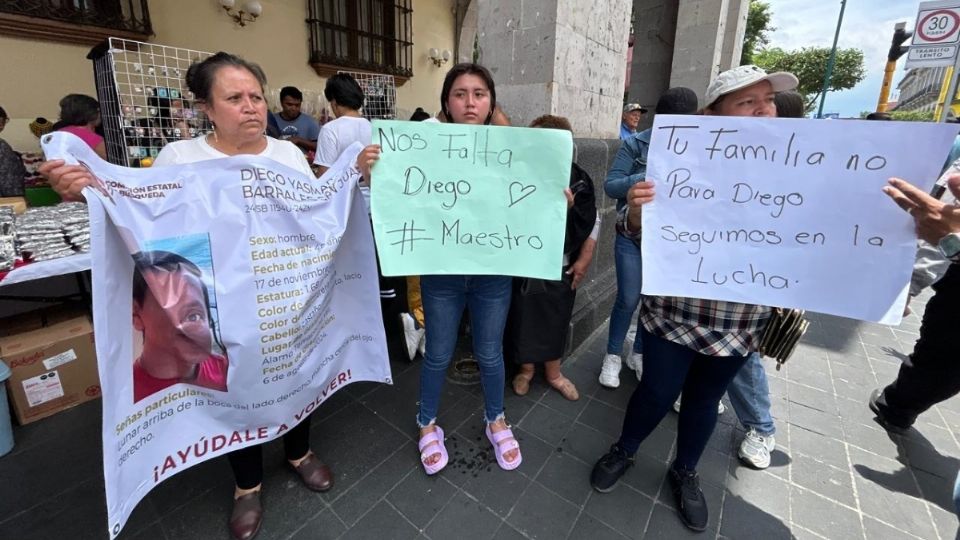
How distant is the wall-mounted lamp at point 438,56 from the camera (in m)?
9.96

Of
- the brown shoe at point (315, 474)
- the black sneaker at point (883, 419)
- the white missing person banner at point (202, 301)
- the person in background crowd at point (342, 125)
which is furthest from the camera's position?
the person in background crowd at point (342, 125)

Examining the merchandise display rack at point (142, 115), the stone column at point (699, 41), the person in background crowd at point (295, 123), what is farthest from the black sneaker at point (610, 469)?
the stone column at point (699, 41)

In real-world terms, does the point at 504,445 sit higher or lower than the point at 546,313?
lower

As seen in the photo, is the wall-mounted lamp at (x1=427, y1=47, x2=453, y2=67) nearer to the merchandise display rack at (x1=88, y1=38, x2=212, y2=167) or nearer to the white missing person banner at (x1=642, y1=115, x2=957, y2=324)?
the merchandise display rack at (x1=88, y1=38, x2=212, y2=167)

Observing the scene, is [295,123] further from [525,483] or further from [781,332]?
[781,332]

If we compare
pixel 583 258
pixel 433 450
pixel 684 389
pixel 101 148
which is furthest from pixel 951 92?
pixel 101 148

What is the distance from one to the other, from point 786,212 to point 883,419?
216 centimetres

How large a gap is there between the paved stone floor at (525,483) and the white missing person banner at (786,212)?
45.0 inches

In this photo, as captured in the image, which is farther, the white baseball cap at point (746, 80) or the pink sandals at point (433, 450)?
the pink sandals at point (433, 450)

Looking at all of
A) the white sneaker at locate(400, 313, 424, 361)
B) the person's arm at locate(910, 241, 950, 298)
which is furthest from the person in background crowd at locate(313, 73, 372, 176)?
the person's arm at locate(910, 241, 950, 298)

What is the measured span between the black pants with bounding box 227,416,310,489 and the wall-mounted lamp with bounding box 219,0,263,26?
287 inches

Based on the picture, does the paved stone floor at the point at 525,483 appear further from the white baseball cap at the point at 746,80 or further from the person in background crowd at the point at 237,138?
the white baseball cap at the point at 746,80

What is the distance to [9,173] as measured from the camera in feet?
11.6

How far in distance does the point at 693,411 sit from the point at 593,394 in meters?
1.04
